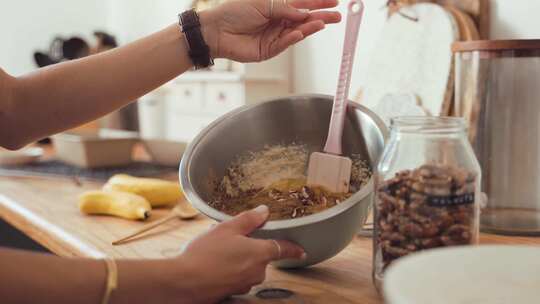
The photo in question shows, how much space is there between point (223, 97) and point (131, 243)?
964mm

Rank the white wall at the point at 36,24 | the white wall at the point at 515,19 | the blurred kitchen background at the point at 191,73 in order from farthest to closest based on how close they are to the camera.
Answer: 1. the white wall at the point at 36,24
2. the blurred kitchen background at the point at 191,73
3. the white wall at the point at 515,19

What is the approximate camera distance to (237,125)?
32.8 inches

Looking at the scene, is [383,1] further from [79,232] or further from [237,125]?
[79,232]

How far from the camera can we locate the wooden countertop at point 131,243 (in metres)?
0.65

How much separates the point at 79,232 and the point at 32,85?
0.25 m

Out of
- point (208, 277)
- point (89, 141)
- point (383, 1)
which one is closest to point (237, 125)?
point (208, 277)

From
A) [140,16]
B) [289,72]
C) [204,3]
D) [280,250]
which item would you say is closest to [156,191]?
[280,250]

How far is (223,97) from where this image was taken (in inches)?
70.1

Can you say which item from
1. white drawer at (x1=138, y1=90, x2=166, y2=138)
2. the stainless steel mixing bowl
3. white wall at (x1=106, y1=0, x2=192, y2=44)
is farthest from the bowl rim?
white drawer at (x1=138, y1=90, x2=166, y2=138)

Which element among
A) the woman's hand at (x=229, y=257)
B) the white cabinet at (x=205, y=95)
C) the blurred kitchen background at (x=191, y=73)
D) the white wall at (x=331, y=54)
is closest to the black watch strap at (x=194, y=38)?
the blurred kitchen background at (x=191, y=73)

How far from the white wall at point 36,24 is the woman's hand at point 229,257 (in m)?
2.52

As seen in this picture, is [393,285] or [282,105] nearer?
[393,285]

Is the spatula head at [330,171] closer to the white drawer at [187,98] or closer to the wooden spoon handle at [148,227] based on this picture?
the wooden spoon handle at [148,227]

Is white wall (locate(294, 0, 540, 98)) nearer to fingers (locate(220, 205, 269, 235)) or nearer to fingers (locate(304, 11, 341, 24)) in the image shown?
fingers (locate(304, 11, 341, 24))
